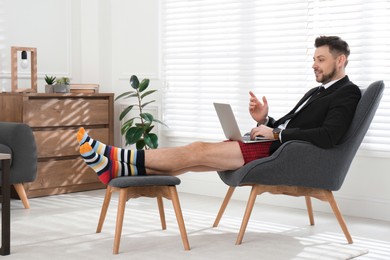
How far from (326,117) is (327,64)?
38cm

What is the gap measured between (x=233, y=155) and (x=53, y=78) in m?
2.51

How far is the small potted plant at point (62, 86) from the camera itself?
222 inches

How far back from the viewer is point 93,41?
630 centimetres

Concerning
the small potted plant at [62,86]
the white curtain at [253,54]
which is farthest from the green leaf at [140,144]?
the small potted plant at [62,86]

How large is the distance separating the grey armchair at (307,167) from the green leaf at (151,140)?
1.80m

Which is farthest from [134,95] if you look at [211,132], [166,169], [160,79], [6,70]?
[166,169]

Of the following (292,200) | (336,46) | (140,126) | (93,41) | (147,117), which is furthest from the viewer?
(93,41)

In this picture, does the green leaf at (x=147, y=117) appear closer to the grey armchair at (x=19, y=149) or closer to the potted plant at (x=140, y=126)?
the potted plant at (x=140, y=126)

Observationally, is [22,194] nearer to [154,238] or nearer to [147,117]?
[147,117]

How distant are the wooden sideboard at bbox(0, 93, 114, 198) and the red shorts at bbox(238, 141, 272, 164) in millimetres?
2116

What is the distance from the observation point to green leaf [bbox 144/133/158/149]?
5.56m

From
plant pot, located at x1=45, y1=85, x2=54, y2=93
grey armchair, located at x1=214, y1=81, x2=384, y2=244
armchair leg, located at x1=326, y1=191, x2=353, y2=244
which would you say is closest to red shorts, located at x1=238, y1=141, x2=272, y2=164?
grey armchair, located at x1=214, y1=81, x2=384, y2=244

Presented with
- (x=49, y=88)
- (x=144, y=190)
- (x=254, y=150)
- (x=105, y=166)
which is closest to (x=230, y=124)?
(x=254, y=150)

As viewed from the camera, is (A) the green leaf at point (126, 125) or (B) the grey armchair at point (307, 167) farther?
(A) the green leaf at point (126, 125)
